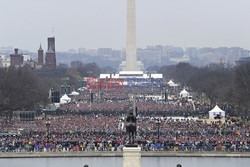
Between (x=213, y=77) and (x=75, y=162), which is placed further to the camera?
(x=213, y=77)

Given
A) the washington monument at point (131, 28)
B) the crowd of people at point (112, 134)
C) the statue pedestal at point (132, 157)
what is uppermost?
the washington monument at point (131, 28)

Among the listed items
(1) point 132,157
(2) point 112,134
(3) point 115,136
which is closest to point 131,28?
(2) point 112,134

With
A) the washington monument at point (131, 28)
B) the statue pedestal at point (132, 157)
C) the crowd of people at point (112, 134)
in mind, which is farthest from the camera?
the washington monument at point (131, 28)

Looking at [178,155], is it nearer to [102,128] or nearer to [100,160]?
[100,160]

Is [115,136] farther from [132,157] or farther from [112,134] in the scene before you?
[132,157]

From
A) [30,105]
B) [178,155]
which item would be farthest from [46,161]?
[30,105]

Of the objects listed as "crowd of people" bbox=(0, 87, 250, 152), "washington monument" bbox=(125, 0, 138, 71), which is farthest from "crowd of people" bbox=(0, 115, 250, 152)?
"washington monument" bbox=(125, 0, 138, 71)

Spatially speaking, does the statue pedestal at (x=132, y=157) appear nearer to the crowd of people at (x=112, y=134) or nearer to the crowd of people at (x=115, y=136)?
the crowd of people at (x=112, y=134)

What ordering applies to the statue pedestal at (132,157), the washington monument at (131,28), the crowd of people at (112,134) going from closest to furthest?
the statue pedestal at (132,157), the crowd of people at (112,134), the washington monument at (131,28)

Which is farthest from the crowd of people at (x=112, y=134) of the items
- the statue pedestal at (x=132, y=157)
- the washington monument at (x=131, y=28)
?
the washington monument at (x=131, y=28)
